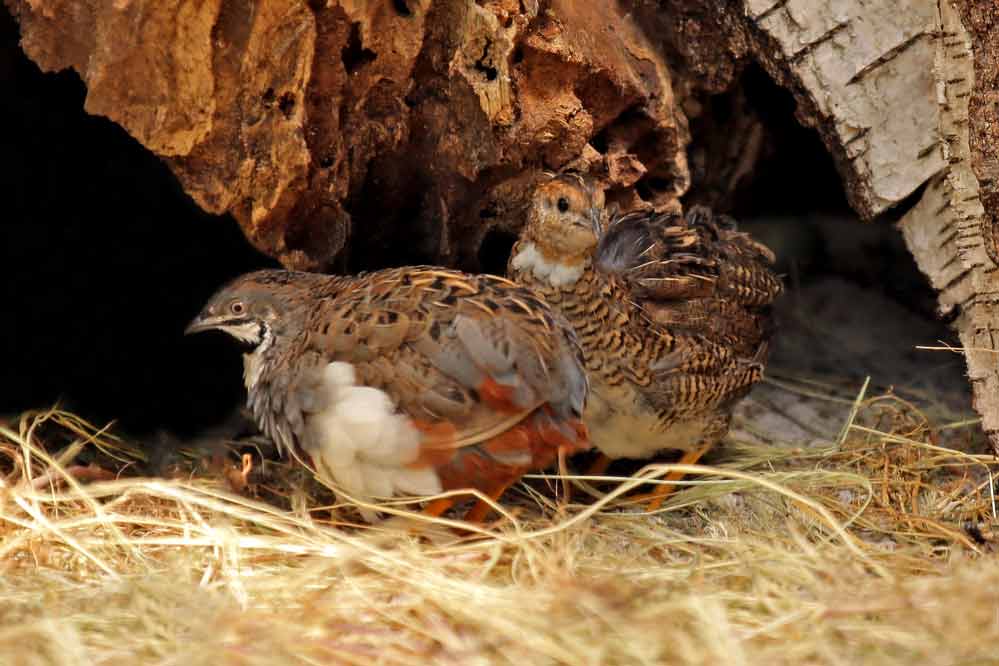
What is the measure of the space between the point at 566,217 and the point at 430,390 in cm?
59

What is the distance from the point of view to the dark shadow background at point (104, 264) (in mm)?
3990

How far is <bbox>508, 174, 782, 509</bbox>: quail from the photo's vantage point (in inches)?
121

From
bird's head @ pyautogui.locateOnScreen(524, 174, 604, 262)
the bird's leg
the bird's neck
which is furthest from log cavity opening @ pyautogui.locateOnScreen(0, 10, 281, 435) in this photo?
bird's head @ pyautogui.locateOnScreen(524, 174, 604, 262)

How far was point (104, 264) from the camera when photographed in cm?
429

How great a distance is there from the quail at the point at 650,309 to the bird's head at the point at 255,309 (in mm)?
602

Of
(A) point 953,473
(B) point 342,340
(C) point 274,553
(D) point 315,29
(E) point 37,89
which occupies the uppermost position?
(D) point 315,29

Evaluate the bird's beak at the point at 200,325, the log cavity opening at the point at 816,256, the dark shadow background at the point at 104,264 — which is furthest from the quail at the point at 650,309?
the bird's beak at the point at 200,325

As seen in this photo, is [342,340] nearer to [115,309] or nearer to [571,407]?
[571,407]

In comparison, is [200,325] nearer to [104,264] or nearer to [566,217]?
[566,217]

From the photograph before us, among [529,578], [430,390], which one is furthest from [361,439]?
[529,578]

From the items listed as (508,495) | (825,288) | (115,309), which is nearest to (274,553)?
(508,495)

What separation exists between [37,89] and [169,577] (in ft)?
7.01

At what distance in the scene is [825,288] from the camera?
5152 mm

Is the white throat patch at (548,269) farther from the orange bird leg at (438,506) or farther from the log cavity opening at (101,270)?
the log cavity opening at (101,270)
